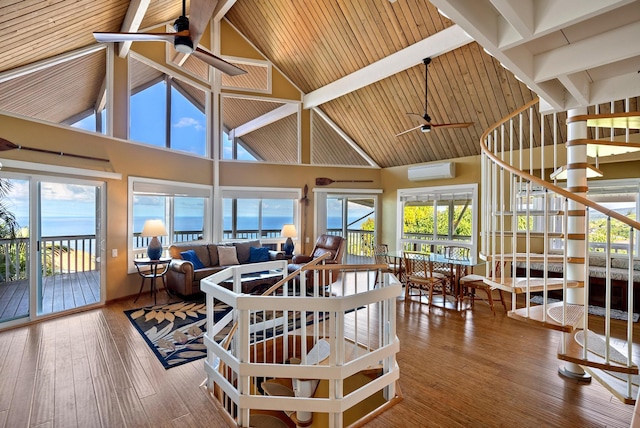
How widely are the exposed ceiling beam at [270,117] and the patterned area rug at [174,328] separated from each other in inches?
161

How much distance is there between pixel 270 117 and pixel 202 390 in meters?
6.18

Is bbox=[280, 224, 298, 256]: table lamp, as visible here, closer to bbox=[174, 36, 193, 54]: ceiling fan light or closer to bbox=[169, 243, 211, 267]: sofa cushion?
bbox=[169, 243, 211, 267]: sofa cushion

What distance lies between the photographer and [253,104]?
23.7 ft

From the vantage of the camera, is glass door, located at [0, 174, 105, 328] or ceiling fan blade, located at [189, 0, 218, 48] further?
glass door, located at [0, 174, 105, 328]

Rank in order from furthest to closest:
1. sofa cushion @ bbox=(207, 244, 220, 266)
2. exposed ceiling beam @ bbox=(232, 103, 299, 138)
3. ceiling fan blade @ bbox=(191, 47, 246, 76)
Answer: exposed ceiling beam @ bbox=(232, 103, 299, 138), sofa cushion @ bbox=(207, 244, 220, 266), ceiling fan blade @ bbox=(191, 47, 246, 76)

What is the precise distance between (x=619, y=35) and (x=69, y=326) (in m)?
5.84

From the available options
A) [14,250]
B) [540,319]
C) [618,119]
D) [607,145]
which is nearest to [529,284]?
[540,319]

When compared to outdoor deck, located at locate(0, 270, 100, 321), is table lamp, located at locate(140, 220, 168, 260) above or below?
above

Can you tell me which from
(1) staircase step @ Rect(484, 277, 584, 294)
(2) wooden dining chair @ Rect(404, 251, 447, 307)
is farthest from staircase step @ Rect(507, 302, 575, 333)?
(2) wooden dining chair @ Rect(404, 251, 447, 307)

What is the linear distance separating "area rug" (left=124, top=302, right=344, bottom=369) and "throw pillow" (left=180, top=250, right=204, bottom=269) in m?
0.65

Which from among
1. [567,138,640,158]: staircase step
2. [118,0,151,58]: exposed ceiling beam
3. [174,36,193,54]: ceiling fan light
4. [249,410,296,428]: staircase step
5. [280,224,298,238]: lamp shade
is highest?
[118,0,151,58]: exposed ceiling beam

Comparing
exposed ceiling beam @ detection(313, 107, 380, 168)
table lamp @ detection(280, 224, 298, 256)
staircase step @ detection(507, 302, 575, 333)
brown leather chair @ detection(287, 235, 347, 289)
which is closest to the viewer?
staircase step @ detection(507, 302, 575, 333)

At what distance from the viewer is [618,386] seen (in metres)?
2.08

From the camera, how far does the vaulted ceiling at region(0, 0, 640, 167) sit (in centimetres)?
176
